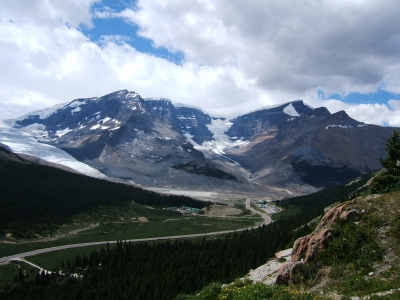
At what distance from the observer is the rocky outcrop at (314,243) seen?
76.1 ft

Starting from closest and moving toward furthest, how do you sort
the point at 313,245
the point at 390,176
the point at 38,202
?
the point at 313,245
the point at 390,176
the point at 38,202

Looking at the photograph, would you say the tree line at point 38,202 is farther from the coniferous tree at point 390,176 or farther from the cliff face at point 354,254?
the cliff face at point 354,254

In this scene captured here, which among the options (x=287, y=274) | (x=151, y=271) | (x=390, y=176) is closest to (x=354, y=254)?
(x=287, y=274)

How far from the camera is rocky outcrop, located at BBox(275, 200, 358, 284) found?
2320 centimetres

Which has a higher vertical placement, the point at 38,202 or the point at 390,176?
the point at 390,176

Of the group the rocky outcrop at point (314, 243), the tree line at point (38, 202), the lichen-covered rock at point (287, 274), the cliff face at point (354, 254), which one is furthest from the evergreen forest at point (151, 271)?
the tree line at point (38, 202)

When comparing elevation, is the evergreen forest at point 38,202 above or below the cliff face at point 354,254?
below

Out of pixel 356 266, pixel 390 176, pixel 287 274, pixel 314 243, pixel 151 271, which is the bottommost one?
pixel 151 271

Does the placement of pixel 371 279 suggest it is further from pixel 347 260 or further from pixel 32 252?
pixel 32 252

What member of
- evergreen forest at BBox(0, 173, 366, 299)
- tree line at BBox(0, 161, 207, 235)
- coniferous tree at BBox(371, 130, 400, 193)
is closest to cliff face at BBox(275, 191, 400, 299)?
coniferous tree at BBox(371, 130, 400, 193)

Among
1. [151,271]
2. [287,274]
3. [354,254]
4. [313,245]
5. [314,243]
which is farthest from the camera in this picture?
[151,271]

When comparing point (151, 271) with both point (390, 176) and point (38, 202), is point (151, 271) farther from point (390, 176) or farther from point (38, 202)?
point (38, 202)

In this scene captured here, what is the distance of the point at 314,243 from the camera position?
24.2 meters

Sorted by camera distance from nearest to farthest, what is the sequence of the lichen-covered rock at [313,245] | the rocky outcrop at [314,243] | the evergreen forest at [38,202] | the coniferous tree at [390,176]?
1. the rocky outcrop at [314,243]
2. the lichen-covered rock at [313,245]
3. the coniferous tree at [390,176]
4. the evergreen forest at [38,202]
